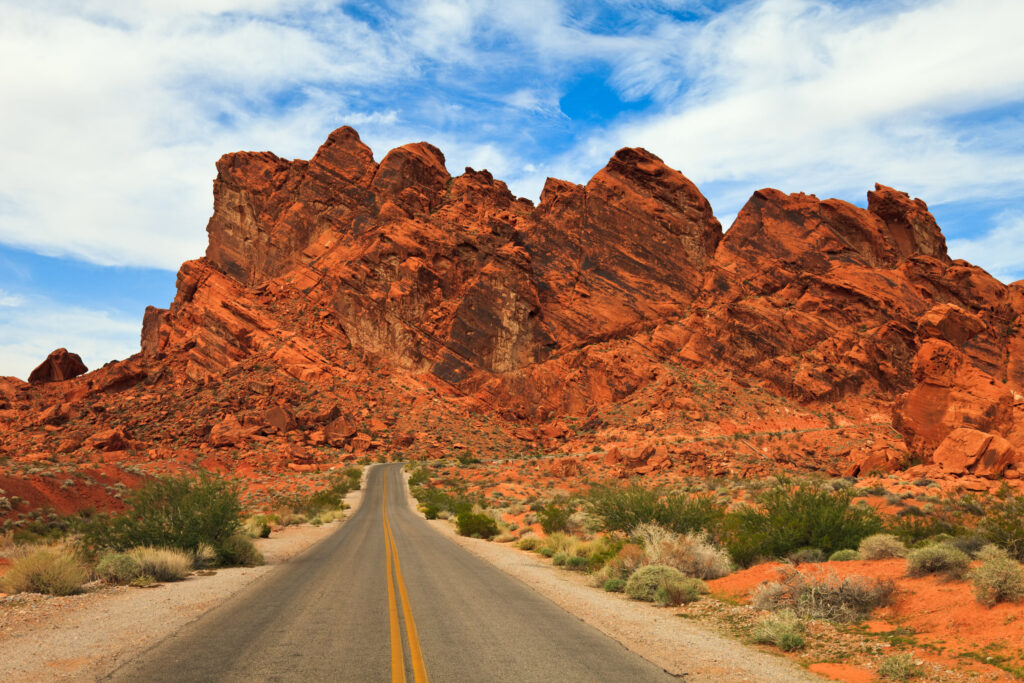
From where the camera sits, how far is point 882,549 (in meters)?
11.8

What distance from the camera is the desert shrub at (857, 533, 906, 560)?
1166 cm

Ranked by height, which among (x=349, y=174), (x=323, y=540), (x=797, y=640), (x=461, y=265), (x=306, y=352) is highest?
(x=349, y=174)

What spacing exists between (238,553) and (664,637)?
12.4 metres

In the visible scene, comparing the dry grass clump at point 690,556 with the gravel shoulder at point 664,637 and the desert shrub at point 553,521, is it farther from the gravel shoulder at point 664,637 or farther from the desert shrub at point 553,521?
the desert shrub at point 553,521

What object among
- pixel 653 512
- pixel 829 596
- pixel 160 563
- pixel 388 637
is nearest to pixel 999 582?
pixel 829 596

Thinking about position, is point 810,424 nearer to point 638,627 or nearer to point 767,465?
point 767,465

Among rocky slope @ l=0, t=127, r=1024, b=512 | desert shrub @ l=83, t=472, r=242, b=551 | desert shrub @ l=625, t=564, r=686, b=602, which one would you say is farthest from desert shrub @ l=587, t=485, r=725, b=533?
rocky slope @ l=0, t=127, r=1024, b=512

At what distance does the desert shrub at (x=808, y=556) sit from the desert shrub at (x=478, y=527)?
14.0 m

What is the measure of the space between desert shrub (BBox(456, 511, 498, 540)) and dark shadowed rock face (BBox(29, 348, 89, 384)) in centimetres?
8626

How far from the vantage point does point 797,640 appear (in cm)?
854

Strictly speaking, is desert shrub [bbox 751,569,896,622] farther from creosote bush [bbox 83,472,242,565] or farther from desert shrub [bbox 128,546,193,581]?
creosote bush [bbox 83,472,242,565]

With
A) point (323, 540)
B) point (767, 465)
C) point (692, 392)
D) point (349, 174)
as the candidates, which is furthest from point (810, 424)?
point (349, 174)

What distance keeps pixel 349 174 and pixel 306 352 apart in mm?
31866

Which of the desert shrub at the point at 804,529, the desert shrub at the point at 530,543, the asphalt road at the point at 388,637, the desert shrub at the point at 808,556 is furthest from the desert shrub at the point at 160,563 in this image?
the desert shrub at the point at 808,556
